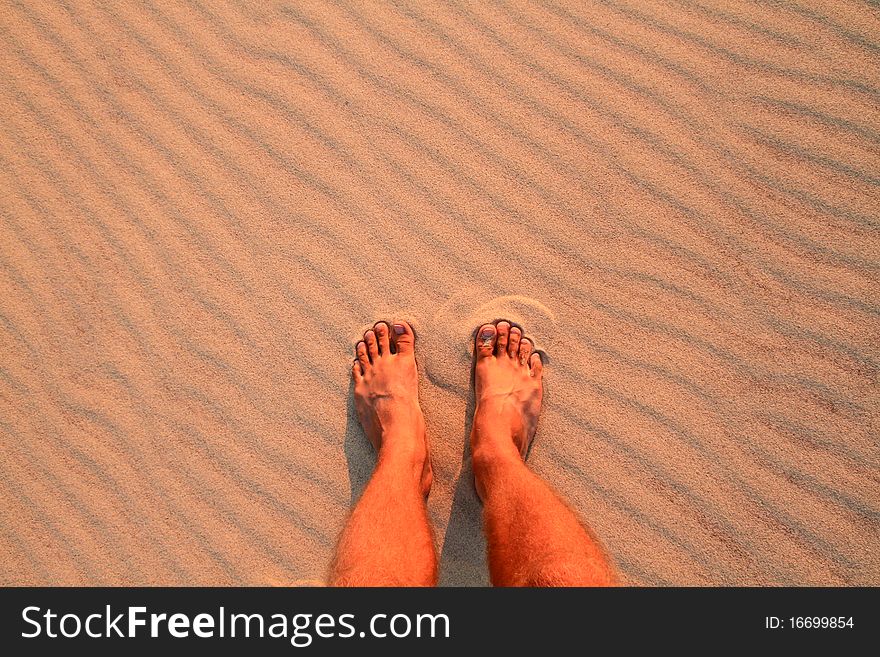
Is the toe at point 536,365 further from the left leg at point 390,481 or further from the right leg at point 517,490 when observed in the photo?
the left leg at point 390,481

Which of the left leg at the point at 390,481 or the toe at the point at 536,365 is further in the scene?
the toe at the point at 536,365

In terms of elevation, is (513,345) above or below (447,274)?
below

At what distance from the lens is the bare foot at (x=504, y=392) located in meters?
2.00

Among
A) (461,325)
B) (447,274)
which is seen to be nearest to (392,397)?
(461,325)

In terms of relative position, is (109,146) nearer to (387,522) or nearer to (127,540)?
(127,540)

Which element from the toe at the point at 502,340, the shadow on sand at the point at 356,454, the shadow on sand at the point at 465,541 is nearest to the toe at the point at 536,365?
the toe at the point at 502,340

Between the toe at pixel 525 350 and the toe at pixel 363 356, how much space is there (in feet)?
1.78

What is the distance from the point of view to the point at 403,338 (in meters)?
2.13

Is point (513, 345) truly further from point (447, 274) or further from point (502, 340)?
point (447, 274)

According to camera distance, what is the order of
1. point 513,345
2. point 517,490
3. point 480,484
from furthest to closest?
1. point 513,345
2. point 480,484
3. point 517,490

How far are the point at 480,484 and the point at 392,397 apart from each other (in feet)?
1.35

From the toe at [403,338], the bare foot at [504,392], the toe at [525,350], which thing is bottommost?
the bare foot at [504,392]

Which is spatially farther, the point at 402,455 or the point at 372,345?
the point at 372,345
